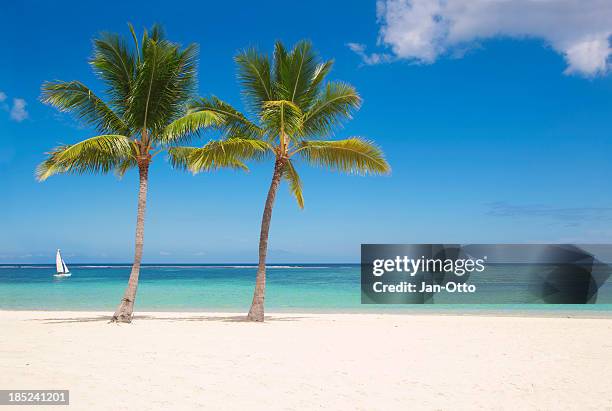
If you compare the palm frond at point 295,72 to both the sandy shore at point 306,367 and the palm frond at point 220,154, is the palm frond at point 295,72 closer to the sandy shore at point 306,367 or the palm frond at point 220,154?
the palm frond at point 220,154

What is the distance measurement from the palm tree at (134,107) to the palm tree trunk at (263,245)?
2234mm

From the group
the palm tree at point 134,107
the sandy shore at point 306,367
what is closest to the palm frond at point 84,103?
the palm tree at point 134,107

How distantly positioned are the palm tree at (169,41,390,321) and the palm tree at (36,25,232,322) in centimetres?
74

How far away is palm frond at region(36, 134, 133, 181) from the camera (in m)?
11.9

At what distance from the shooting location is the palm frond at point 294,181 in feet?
47.7

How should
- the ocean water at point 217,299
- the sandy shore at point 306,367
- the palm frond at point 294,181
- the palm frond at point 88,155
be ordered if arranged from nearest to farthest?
the sandy shore at point 306,367 → the palm frond at point 88,155 → the palm frond at point 294,181 → the ocean water at point 217,299

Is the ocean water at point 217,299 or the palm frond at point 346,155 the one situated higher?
the palm frond at point 346,155

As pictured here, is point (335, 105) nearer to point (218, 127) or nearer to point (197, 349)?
point (218, 127)

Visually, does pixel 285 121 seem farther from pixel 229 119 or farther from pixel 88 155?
pixel 88 155

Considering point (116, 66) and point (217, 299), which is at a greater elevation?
point (116, 66)

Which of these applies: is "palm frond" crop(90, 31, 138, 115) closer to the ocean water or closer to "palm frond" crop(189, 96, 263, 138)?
"palm frond" crop(189, 96, 263, 138)

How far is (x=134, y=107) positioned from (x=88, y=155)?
64.6 inches

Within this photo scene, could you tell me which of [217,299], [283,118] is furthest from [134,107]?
[217,299]

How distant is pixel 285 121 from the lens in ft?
43.0
